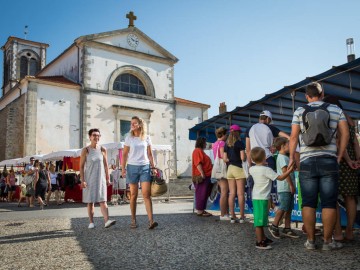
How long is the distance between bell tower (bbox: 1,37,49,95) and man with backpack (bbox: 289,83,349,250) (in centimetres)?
3989

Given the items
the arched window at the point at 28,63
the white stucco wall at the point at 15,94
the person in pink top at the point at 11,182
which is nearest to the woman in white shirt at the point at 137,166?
the person in pink top at the point at 11,182

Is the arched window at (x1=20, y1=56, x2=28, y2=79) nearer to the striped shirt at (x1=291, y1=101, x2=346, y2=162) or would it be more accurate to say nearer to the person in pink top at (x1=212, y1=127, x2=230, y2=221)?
the person in pink top at (x1=212, y1=127, x2=230, y2=221)

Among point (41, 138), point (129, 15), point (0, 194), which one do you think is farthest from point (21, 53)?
point (0, 194)

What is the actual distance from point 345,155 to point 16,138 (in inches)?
907

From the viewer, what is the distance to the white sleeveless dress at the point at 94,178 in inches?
239

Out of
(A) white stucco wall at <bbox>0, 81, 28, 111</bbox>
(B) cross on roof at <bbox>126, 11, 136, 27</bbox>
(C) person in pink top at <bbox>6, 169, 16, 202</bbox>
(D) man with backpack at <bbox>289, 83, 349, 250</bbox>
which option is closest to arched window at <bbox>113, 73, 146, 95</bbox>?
(B) cross on roof at <bbox>126, 11, 136, 27</bbox>

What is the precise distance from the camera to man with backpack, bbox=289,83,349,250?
3.83 meters

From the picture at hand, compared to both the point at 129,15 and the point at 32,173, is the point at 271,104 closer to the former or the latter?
the point at 32,173

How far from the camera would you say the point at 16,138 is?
23234 mm

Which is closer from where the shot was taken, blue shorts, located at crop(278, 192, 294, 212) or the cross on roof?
blue shorts, located at crop(278, 192, 294, 212)

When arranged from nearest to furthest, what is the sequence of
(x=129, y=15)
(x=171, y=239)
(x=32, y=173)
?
1. (x=171, y=239)
2. (x=32, y=173)
3. (x=129, y=15)

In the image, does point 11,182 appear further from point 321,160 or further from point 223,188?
point 321,160

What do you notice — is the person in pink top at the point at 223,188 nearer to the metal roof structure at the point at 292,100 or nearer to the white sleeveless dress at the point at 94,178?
the metal roof structure at the point at 292,100

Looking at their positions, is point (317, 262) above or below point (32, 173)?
below
